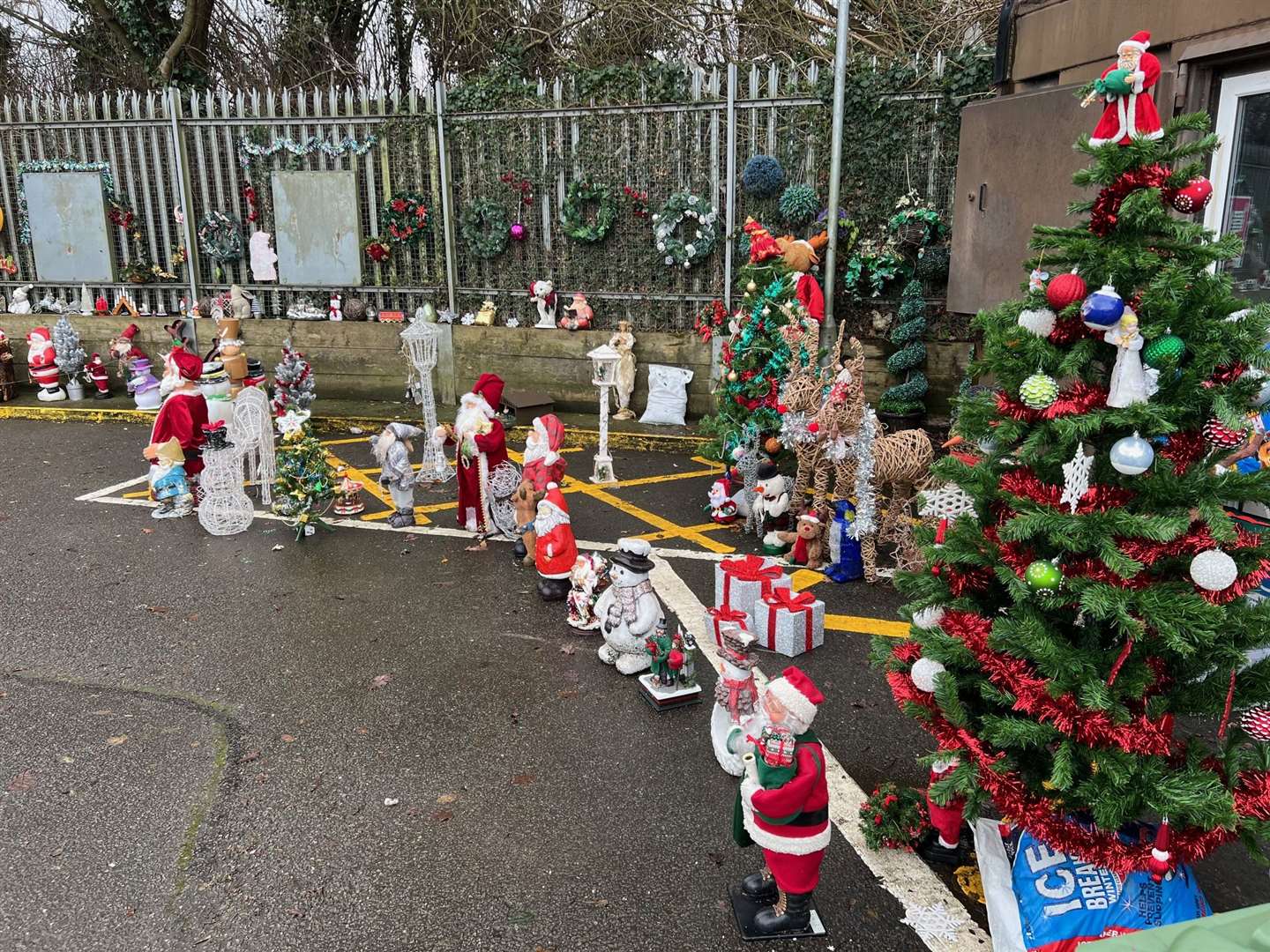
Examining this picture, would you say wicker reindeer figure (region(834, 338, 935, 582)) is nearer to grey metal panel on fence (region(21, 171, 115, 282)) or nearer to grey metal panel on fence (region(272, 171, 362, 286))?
grey metal panel on fence (region(272, 171, 362, 286))

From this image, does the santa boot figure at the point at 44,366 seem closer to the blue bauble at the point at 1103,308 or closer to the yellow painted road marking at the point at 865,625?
the yellow painted road marking at the point at 865,625

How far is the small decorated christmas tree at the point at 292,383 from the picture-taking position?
1073 centimetres

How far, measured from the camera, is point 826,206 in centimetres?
1074

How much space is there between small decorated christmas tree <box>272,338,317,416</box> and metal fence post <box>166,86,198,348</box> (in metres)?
3.05

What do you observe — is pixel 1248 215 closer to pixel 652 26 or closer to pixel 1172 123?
pixel 1172 123

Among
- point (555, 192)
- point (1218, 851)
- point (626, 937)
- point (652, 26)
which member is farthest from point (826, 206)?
point (626, 937)

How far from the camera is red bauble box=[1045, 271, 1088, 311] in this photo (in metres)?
3.24

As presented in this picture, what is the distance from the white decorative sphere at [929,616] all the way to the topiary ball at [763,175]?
25.9 feet

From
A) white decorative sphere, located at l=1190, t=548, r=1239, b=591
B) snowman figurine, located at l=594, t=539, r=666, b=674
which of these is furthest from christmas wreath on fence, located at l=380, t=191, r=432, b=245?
white decorative sphere, located at l=1190, t=548, r=1239, b=591

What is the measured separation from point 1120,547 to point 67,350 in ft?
44.3

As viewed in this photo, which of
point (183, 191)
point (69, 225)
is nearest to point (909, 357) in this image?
point (183, 191)

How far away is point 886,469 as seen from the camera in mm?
6770

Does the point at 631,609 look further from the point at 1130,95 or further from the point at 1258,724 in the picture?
the point at 1130,95

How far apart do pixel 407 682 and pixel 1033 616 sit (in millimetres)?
3563
